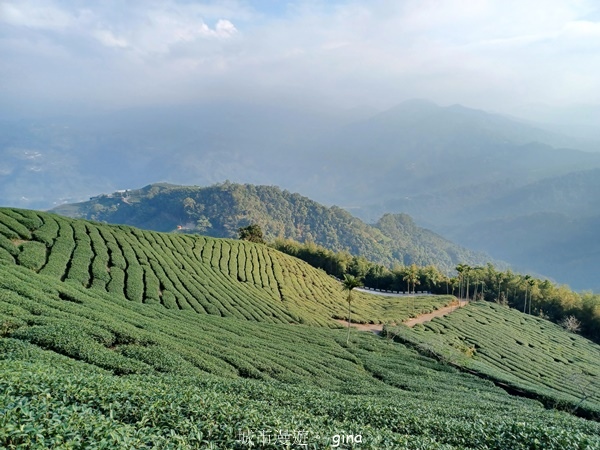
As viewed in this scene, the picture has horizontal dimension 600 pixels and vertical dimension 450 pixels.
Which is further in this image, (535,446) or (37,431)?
(535,446)

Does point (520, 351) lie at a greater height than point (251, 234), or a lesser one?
lesser

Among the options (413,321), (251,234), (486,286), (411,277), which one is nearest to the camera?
(413,321)

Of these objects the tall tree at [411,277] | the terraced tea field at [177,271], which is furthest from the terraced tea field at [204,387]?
the tall tree at [411,277]

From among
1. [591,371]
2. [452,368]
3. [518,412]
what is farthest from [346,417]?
[591,371]

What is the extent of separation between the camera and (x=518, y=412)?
18.5 meters

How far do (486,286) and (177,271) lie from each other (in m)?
94.1

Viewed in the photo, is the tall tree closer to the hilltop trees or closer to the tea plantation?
the hilltop trees

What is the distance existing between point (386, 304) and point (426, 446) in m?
70.1

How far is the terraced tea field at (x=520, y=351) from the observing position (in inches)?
1451

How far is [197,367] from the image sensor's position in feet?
65.4

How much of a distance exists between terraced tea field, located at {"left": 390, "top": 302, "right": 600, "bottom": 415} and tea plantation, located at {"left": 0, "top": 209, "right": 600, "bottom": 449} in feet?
9.53

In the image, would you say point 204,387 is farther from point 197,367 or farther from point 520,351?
point 520,351

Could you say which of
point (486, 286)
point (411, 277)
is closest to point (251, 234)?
point (411, 277)

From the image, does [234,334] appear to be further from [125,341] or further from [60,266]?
[60,266]
